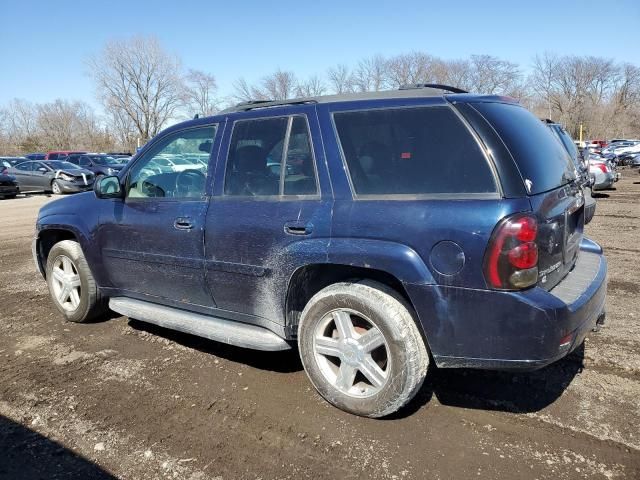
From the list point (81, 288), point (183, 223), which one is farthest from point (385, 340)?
point (81, 288)

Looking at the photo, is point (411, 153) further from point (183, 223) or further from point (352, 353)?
point (183, 223)

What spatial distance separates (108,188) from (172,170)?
62 centimetres

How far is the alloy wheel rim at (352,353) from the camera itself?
2947 millimetres

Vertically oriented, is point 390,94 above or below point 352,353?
above

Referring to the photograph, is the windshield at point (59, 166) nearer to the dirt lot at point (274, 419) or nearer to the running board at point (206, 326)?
the dirt lot at point (274, 419)

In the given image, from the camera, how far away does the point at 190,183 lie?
3.78 metres

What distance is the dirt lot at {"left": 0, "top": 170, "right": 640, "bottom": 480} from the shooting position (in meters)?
2.61

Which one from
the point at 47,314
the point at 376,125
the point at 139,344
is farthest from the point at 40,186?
the point at 376,125

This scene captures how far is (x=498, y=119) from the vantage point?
2.82m

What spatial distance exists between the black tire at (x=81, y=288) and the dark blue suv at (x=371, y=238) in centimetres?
75

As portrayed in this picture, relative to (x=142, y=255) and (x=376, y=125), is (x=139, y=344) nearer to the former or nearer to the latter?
(x=142, y=255)

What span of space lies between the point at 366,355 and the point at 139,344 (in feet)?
7.43

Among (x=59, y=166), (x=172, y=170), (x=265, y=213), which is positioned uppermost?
(x=172, y=170)

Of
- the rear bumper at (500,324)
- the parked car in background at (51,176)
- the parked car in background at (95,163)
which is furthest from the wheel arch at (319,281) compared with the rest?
the parked car in background at (95,163)
